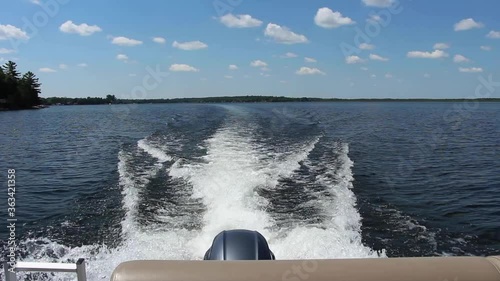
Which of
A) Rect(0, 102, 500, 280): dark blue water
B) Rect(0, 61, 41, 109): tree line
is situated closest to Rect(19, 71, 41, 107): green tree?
Rect(0, 61, 41, 109): tree line

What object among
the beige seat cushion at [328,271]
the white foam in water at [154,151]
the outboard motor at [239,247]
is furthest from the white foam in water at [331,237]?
the white foam in water at [154,151]

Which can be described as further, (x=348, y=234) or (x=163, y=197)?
(x=163, y=197)

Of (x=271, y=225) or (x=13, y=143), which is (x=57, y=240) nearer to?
(x=271, y=225)

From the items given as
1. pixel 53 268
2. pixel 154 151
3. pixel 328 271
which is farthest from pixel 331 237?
pixel 154 151

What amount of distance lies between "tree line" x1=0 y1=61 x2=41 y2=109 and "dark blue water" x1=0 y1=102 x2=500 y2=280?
2329 inches

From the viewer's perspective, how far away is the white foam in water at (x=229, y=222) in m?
6.31

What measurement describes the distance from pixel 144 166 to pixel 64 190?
8.31 ft

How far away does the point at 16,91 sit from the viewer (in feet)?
227

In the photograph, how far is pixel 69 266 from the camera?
2.47m

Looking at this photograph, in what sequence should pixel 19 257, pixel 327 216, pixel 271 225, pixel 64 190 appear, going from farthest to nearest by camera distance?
pixel 64 190
pixel 327 216
pixel 271 225
pixel 19 257

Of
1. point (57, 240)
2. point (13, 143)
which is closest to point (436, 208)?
point (57, 240)

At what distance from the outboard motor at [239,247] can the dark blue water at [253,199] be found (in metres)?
2.66

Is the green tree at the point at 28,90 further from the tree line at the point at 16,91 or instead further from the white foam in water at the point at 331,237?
the white foam in water at the point at 331,237

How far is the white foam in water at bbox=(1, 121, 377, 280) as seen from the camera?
6.31 metres
